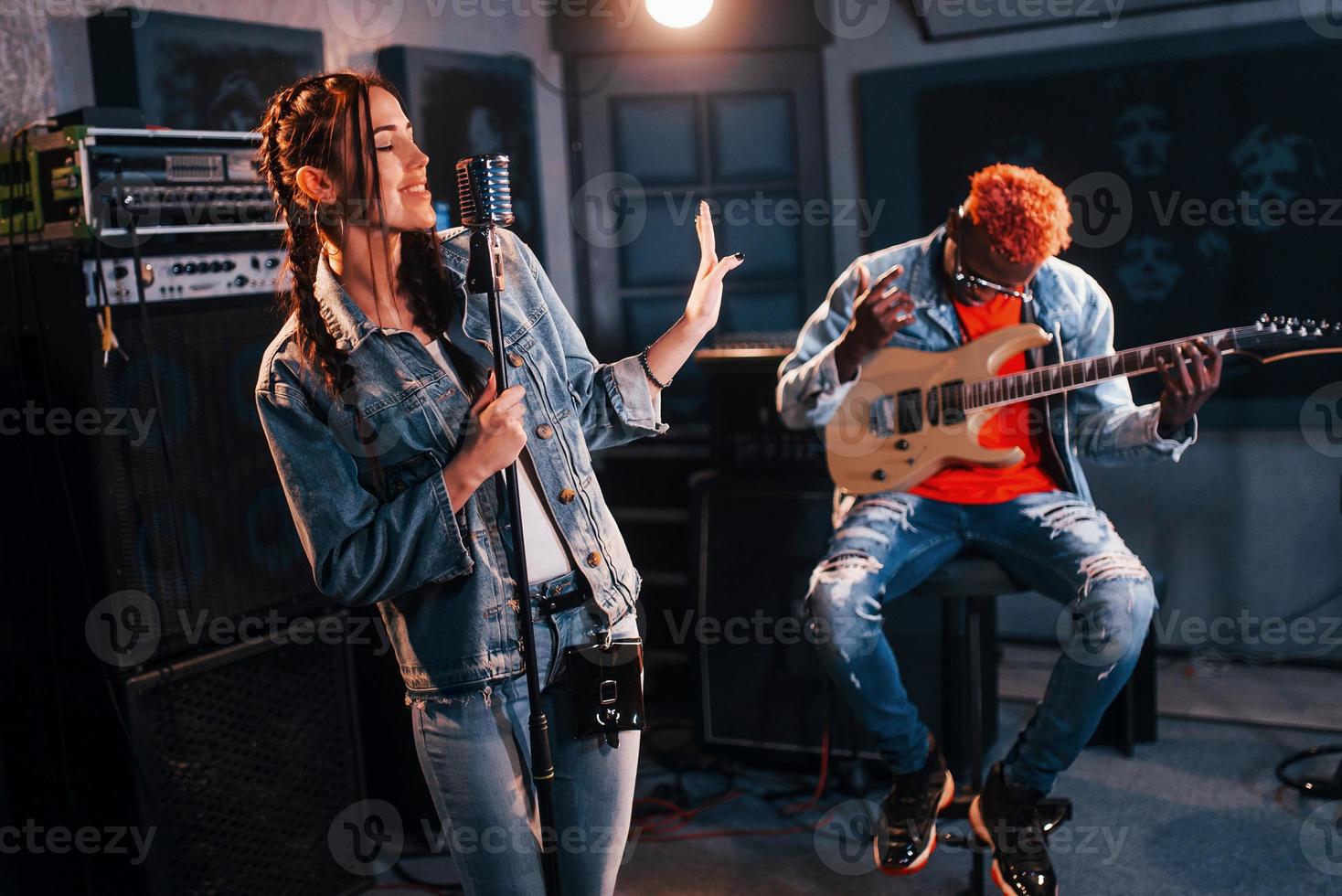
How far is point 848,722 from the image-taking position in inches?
132

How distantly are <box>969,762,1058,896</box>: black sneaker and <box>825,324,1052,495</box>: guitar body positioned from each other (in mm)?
679

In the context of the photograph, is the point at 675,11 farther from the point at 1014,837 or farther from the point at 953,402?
the point at 1014,837

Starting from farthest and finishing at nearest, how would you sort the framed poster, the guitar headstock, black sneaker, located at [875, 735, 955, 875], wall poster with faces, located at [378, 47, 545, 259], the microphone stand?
wall poster with faces, located at [378, 47, 545, 259] → the framed poster → black sneaker, located at [875, 735, 955, 875] → the guitar headstock → the microphone stand

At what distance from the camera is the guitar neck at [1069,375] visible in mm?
2516

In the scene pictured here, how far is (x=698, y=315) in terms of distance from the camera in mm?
1754

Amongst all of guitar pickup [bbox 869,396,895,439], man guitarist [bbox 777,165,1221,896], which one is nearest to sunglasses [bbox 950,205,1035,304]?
man guitarist [bbox 777,165,1221,896]

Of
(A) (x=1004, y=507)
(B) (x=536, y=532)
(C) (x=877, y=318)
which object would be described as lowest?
(A) (x=1004, y=507)

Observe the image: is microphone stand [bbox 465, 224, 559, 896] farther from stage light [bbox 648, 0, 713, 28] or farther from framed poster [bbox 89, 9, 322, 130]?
stage light [bbox 648, 0, 713, 28]

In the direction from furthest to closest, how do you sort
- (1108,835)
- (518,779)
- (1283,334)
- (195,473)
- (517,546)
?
(1108,835)
(195,473)
(1283,334)
(518,779)
(517,546)

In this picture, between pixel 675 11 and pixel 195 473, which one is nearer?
pixel 195 473

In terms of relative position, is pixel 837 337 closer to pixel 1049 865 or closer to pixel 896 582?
pixel 896 582

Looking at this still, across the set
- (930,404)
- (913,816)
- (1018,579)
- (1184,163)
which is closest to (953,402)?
(930,404)

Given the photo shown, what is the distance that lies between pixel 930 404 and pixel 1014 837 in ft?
3.12

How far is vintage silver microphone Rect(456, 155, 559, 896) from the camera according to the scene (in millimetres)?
1482
